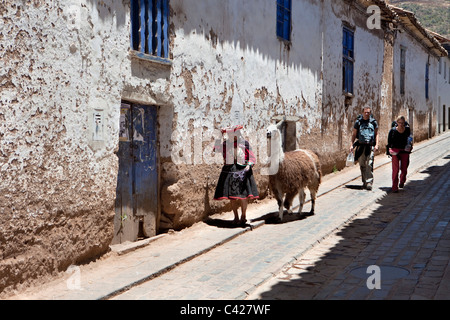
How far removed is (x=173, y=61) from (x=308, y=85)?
18.5 ft

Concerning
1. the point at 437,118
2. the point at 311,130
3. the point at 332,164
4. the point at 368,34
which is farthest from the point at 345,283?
the point at 437,118

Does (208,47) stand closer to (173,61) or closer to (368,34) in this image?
(173,61)

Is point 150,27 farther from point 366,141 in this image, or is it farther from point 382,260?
point 366,141

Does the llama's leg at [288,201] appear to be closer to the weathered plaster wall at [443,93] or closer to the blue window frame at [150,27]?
the blue window frame at [150,27]

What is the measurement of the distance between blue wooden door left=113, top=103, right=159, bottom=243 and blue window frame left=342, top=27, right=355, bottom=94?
866 centimetres

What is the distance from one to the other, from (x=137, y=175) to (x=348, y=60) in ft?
31.7

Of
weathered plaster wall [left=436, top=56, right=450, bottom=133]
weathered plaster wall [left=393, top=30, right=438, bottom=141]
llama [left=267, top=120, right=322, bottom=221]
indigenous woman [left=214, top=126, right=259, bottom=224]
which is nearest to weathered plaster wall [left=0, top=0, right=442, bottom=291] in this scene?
indigenous woman [left=214, top=126, right=259, bottom=224]

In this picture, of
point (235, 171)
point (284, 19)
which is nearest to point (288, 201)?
point (235, 171)

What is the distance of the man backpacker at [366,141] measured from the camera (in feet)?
37.7

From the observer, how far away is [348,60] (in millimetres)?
14938

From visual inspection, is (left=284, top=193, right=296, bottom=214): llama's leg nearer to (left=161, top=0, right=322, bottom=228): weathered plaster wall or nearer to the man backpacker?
(left=161, top=0, right=322, bottom=228): weathered plaster wall

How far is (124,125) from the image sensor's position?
7031 mm

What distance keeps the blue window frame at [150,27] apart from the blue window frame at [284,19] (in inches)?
162

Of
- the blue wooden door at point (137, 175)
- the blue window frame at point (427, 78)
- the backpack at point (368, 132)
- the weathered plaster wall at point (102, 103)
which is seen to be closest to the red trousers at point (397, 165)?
the backpack at point (368, 132)
